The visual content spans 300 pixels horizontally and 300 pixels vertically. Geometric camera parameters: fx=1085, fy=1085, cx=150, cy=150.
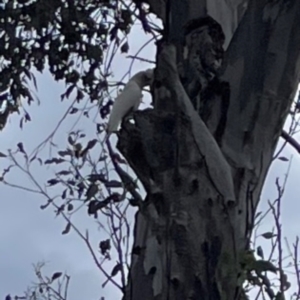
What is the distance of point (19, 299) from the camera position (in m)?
5.84

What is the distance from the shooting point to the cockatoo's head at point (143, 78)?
151 inches

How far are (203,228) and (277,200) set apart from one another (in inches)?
18.2

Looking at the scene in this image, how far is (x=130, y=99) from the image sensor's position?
381cm

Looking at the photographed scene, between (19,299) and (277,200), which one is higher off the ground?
(19,299)

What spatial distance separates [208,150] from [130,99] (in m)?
0.51

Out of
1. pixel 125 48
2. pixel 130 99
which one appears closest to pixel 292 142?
pixel 130 99

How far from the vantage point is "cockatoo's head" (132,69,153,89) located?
3.84 m

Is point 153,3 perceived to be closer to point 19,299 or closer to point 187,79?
point 187,79

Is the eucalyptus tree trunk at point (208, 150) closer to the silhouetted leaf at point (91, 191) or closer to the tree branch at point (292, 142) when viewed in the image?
the tree branch at point (292, 142)

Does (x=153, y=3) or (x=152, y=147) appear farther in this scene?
(x=153, y=3)

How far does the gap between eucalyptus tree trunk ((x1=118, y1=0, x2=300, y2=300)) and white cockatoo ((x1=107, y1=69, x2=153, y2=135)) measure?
156 mm

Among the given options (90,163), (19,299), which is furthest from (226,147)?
(19,299)

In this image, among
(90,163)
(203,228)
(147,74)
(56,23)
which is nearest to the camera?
(203,228)

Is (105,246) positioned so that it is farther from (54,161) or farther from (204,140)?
(204,140)
